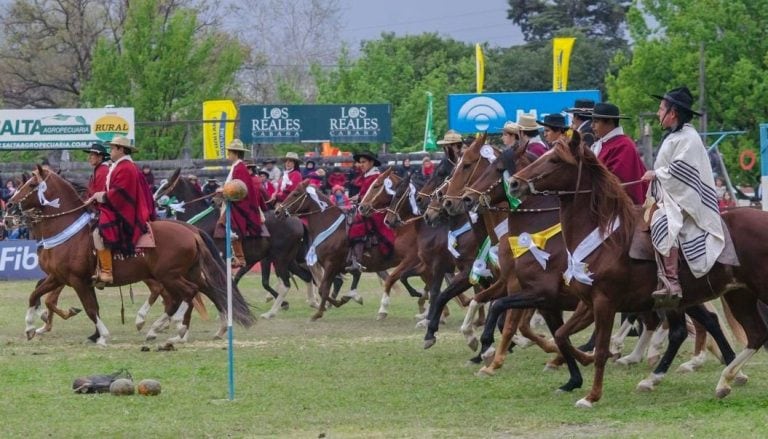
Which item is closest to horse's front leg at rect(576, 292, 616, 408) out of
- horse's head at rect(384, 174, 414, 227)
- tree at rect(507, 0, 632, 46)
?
horse's head at rect(384, 174, 414, 227)

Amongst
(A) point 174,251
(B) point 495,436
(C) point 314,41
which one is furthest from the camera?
(C) point 314,41

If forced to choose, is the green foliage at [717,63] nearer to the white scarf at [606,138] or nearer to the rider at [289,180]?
the rider at [289,180]

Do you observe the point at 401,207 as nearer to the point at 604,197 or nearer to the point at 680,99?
the point at 604,197

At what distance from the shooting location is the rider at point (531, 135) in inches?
584

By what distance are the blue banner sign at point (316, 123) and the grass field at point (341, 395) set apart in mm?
22771

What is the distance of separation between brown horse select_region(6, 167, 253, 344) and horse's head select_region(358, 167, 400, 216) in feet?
10.8

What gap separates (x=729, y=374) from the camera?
1230cm

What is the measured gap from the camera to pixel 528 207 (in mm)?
13867

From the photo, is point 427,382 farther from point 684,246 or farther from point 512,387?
point 684,246

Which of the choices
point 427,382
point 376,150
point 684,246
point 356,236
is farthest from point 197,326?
point 376,150

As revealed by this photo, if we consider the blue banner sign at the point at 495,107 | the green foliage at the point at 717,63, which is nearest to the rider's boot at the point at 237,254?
the blue banner sign at the point at 495,107

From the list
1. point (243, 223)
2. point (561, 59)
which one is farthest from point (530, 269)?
point (561, 59)

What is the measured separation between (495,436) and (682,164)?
3.11 metres

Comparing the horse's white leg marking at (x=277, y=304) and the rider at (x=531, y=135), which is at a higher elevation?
the rider at (x=531, y=135)
